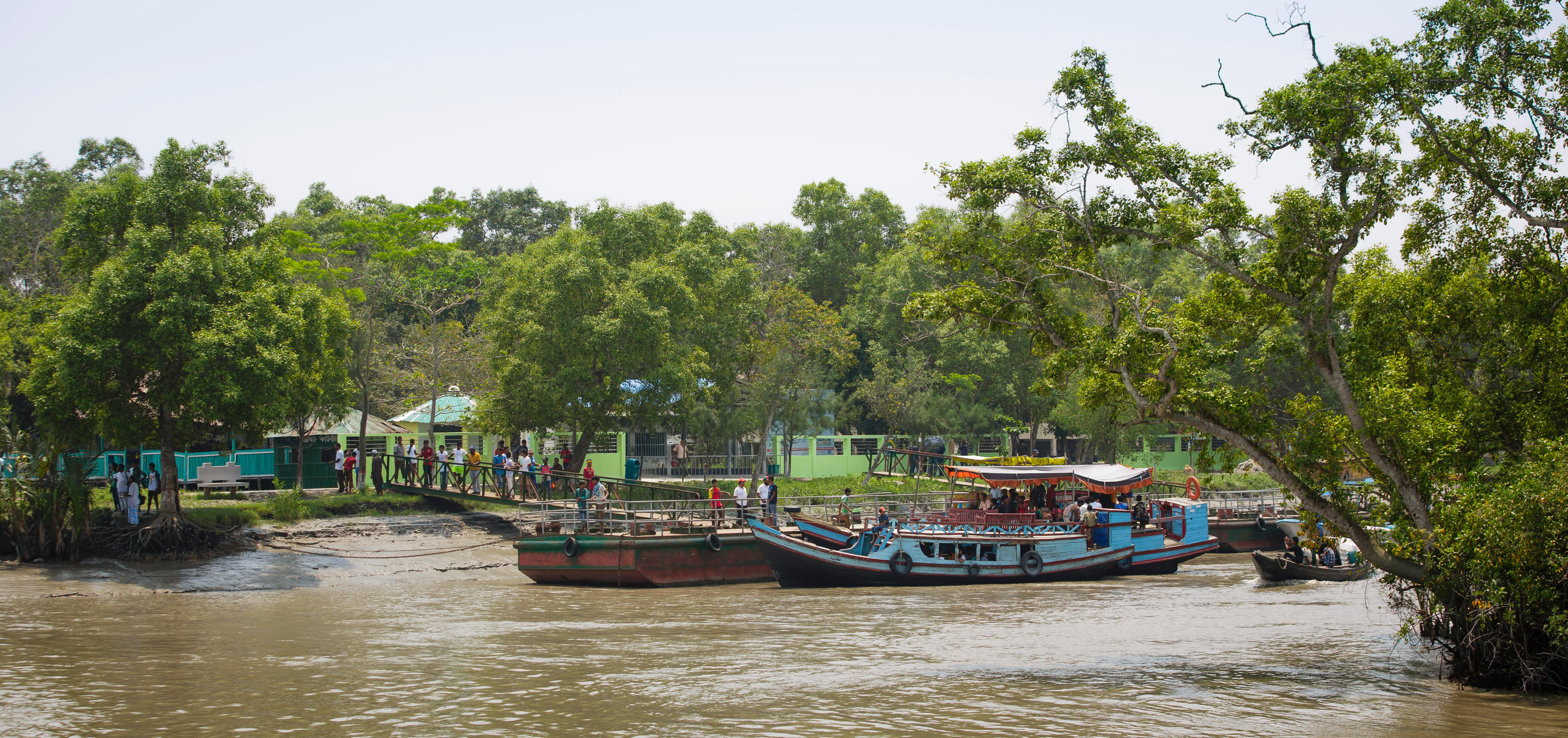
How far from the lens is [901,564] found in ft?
83.6

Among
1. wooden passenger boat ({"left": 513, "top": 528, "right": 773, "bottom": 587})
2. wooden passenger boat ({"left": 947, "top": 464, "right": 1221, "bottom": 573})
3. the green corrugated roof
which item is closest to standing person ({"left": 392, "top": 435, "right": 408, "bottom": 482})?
the green corrugated roof

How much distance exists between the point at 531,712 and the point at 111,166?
44.6m

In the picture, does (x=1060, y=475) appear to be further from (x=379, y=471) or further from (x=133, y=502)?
(x=133, y=502)

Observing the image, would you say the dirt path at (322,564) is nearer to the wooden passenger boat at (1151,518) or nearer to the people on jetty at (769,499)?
the people on jetty at (769,499)

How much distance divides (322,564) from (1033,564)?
54.9ft

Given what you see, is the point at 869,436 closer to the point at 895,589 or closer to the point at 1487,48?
the point at 895,589

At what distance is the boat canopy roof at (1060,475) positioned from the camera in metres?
28.2

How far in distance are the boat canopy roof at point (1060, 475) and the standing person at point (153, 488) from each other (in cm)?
2004

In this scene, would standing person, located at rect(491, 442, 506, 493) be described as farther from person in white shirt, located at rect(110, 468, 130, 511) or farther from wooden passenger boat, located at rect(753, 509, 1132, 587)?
wooden passenger boat, located at rect(753, 509, 1132, 587)

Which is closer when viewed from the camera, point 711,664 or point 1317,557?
point 711,664

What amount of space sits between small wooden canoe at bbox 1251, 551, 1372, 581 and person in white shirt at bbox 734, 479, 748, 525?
11788 mm

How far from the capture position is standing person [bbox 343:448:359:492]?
33656mm

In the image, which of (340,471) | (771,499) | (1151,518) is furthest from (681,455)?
(1151,518)

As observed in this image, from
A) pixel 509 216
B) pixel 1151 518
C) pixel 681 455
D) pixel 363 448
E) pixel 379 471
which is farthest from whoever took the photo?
pixel 509 216
